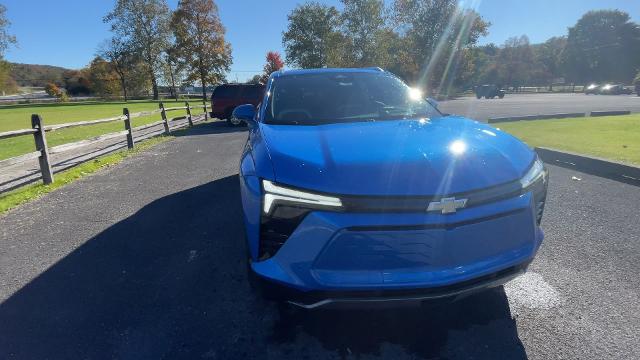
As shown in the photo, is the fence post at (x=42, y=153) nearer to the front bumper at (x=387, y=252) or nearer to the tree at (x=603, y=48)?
the front bumper at (x=387, y=252)

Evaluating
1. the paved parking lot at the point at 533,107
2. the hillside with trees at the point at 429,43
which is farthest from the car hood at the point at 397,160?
the hillside with trees at the point at 429,43

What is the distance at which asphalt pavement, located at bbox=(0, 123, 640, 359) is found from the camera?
2.24 meters

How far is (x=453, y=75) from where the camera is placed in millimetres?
49281

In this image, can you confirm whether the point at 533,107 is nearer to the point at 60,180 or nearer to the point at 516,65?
the point at 60,180

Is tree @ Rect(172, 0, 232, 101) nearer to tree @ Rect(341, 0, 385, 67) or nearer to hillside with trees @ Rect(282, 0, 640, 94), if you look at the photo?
hillside with trees @ Rect(282, 0, 640, 94)

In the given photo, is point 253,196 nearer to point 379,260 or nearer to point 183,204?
point 379,260

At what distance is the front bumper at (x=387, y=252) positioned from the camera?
1837 millimetres

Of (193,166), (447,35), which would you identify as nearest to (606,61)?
(447,35)

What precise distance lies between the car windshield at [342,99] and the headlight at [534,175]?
40.0 inches

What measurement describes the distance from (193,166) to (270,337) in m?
6.23

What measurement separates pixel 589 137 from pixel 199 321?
10078mm

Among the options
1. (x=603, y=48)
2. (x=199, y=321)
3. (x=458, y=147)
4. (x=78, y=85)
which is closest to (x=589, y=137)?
(x=458, y=147)

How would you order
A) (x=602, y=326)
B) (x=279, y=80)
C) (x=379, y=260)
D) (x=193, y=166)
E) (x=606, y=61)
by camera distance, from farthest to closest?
(x=606, y=61) < (x=193, y=166) < (x=279, y=80) < (x=602, y=326) < (x=379, y=260)

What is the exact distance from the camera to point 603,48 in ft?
Result: 220
